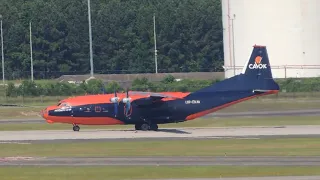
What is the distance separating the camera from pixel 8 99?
11844 cm

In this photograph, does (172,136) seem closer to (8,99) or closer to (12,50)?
(8,99)

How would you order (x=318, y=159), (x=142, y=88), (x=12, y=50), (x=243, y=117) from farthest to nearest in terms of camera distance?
1. (x=12, y=50)
2. (x=142, y=88)
3. (x=243, y=117)
4. (x=318, y=159)

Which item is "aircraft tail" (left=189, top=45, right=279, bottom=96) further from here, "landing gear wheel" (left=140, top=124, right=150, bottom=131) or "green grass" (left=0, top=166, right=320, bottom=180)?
"green grass" (left=0, top=166, right=320, bottom=180)

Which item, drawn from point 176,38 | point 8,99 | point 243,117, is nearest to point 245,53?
point 8,99

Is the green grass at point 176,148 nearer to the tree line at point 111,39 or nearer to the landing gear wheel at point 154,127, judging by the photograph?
the landing gear wheel at point 154,127

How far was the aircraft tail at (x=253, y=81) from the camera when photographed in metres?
72.8

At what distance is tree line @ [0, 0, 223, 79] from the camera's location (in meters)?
174

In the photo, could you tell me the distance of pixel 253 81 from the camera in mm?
72938

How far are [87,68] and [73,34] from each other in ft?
22.2

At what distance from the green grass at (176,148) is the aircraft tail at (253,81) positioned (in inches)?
381

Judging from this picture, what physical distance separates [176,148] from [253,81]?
15767mm

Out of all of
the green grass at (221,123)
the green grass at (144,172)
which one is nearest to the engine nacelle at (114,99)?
the green grass at (221,123)

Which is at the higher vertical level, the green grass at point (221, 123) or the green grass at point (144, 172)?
the green grass at point (221, 123)

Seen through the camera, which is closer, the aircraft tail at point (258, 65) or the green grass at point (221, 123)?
the aircraft tail at point (258, 65)
